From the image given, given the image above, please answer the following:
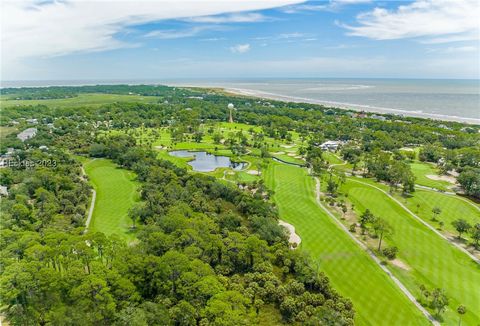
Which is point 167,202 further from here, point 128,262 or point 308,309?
point 308,309

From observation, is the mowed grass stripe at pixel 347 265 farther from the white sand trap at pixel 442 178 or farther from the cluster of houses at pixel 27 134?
the cluster of houses at pixel 27 134

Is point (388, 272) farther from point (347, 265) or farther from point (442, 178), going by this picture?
point (442, 178)

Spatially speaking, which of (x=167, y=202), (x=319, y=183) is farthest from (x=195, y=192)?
(x=319, y=183)

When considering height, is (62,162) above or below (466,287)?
above

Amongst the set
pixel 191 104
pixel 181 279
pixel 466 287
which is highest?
pixel 191 104

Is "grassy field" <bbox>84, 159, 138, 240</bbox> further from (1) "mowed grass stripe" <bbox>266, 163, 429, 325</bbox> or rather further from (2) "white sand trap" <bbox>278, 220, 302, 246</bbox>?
(1) "mowed grass stripe" <bbox>266, 163, 429, 325</bbox>

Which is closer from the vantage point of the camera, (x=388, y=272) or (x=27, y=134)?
(x=388, y=272)

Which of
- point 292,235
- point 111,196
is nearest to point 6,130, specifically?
point 111,196
